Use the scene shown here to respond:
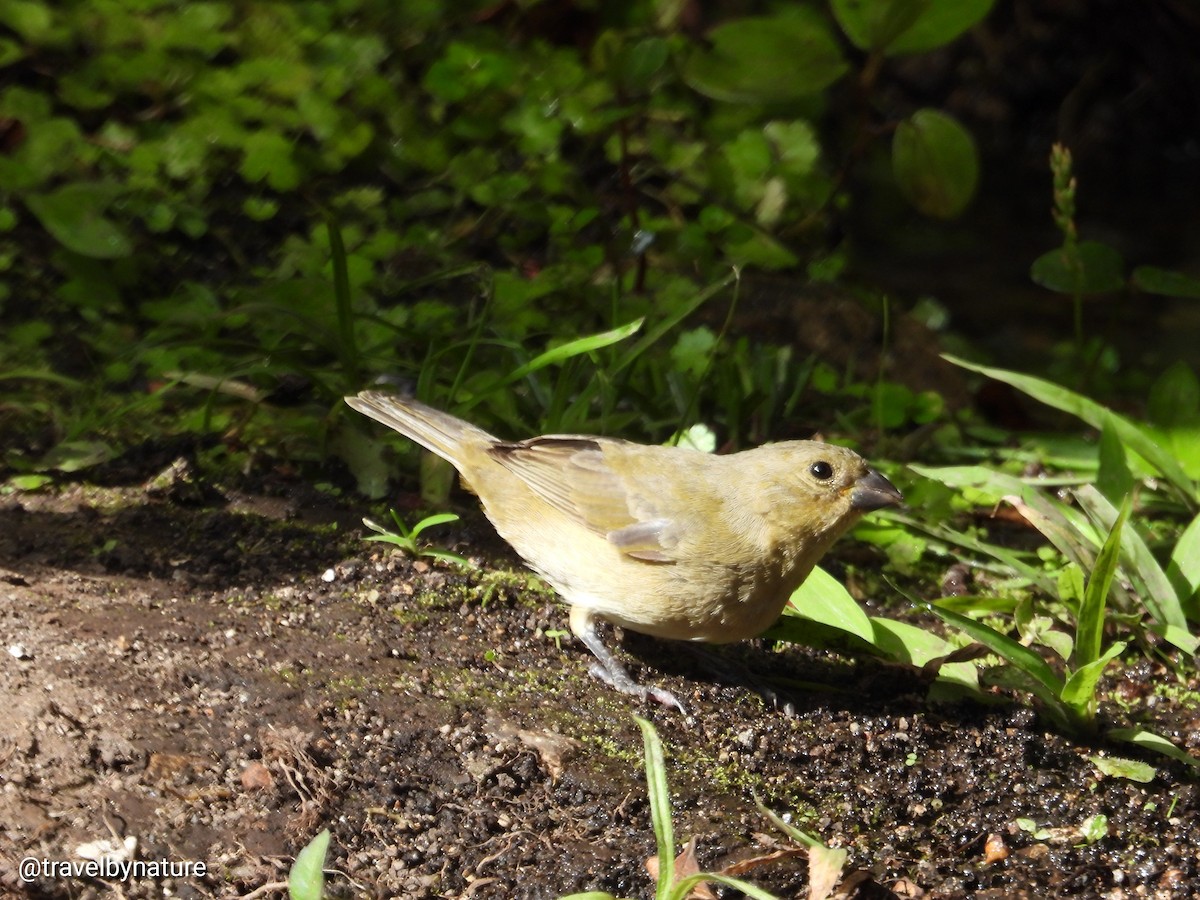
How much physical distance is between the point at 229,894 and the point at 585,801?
827 mm

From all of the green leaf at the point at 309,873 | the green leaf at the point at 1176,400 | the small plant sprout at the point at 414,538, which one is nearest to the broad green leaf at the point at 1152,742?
the green leaf at the point at 1176,400

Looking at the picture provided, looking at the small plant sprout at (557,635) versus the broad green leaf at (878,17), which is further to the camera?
the broad green leaf at (878,17)

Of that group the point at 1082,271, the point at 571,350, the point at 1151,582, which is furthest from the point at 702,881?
the point at 1082,271

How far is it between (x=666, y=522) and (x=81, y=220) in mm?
2946

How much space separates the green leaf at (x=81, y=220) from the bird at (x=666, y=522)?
6.17 feet

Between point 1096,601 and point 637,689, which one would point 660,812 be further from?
point 1096,601

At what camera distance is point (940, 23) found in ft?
17.4

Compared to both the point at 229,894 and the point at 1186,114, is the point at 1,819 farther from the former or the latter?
the point at 1186,114

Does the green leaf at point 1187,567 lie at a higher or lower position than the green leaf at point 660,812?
lower

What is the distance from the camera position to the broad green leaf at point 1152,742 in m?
3.36

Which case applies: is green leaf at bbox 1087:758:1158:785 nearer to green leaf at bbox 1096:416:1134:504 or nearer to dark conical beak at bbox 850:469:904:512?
dark conical beak at bbox 850:469:904:512

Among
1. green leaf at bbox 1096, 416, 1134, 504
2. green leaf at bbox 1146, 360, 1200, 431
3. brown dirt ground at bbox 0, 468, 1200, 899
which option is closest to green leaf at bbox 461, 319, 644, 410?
brown dirt ground at bbox 0, 468, 1200, 899

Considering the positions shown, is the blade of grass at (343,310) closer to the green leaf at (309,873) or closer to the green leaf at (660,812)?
the green leaf at (660,812)

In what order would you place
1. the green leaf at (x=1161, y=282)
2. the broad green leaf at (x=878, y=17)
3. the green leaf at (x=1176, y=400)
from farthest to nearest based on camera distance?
the broad green leaf at (x=878, y=17) → the green leaf at (x=1161, y=282) → the green leaf at (x=1176, y=400)
